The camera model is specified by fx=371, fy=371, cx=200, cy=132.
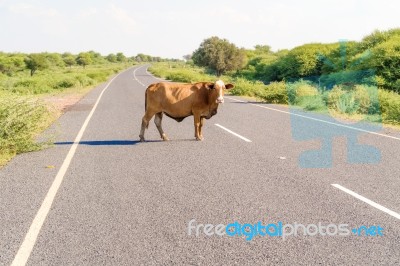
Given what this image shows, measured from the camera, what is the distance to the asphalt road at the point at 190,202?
3.47 m

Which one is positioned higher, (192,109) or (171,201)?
(192,109)

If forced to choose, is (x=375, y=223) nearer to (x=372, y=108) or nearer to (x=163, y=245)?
(x=163, y=245)

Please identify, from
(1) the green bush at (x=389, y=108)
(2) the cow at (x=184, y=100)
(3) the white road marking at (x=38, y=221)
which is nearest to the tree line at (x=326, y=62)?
(1) the green bush at (x=389, y=108)

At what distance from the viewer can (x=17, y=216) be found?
173 inches

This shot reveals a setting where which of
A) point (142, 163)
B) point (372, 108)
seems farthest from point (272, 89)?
point (142, 163)

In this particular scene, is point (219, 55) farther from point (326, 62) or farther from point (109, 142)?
point (109, 142)

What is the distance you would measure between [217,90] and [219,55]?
1884 inches

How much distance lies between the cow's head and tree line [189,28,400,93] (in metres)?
18.1

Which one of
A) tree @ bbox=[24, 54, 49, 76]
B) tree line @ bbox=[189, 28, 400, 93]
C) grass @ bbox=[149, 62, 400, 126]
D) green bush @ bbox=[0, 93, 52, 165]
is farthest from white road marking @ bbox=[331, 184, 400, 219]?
tree @ bbox=[24, 54, 49, 76]

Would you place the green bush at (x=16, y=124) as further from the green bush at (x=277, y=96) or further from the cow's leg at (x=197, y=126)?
the green bush at (x=277, y=96)

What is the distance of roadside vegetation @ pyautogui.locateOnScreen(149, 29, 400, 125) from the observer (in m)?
14.8

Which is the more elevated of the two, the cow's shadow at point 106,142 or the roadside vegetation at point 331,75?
the roadside vegetation at point 331,75

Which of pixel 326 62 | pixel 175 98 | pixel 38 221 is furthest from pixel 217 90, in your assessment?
pixel 326 62

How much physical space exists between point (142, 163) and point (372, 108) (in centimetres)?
1124
